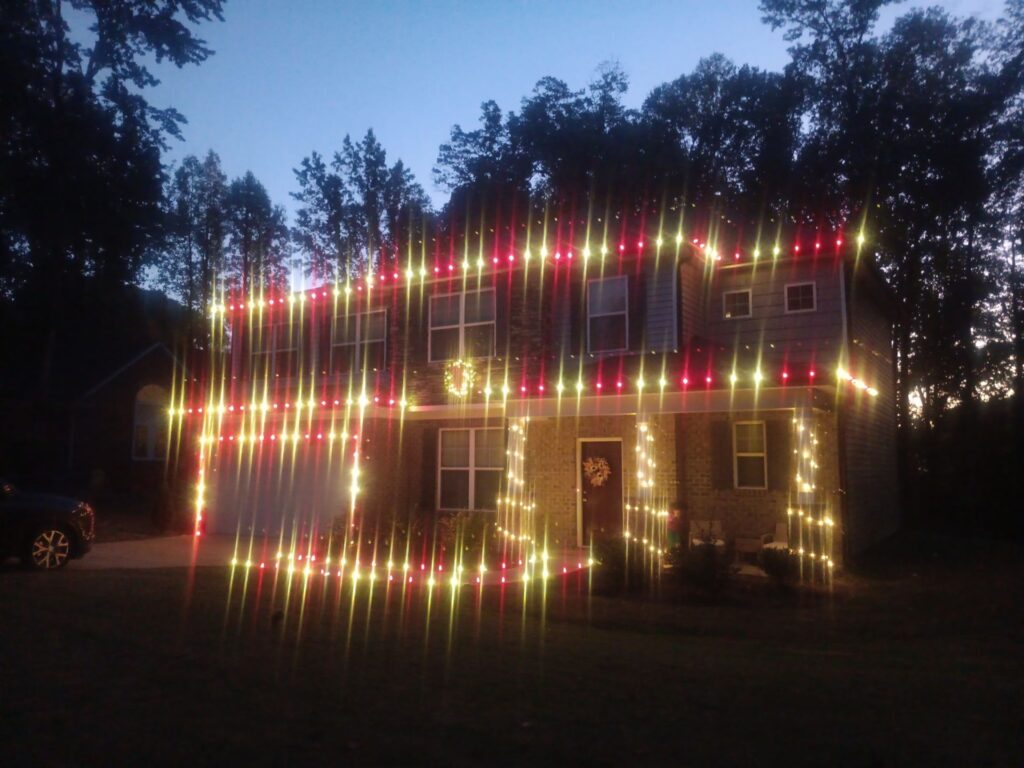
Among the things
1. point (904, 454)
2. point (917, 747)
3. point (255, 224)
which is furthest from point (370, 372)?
point (255, 224)

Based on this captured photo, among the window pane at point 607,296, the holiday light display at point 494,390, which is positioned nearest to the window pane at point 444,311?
the holiday light display at point 494,390

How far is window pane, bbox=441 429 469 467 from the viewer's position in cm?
1672

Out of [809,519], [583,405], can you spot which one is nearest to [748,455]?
[809,519]

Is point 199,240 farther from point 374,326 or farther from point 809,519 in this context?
point 809,519

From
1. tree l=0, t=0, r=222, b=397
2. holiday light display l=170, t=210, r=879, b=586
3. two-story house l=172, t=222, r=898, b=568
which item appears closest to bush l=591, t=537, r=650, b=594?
holiday light display l=170, t=210, r=879, b=586

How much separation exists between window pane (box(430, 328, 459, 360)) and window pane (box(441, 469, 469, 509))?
7.34 ft

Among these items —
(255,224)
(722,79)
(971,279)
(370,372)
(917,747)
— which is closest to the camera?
(917,747)

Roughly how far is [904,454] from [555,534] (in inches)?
552

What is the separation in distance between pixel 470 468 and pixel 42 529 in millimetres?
7168

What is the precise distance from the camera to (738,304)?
16.0 m

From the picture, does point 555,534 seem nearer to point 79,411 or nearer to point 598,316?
point 598,316

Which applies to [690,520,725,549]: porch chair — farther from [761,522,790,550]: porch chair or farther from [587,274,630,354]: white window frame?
[587,274,630,354]: white window frame

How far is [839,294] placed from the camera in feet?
49.2

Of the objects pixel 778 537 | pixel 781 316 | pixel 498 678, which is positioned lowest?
pixel 498 678
